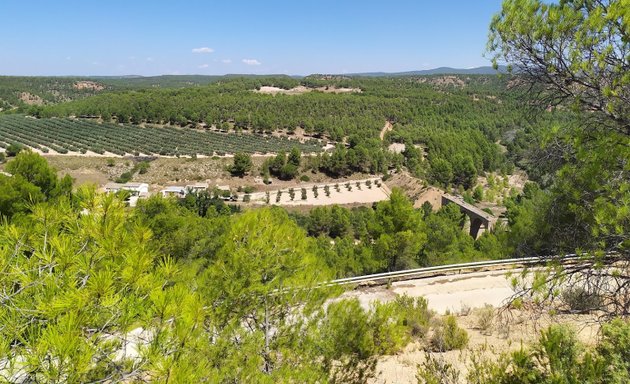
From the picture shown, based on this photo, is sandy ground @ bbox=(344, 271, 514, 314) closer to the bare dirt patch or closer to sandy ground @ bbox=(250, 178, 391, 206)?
sandy ground @ bbox=(250, 178, 391, 206)

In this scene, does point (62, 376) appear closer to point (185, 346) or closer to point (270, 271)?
point (185, 346)

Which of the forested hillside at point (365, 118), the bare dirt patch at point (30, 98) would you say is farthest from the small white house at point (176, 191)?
the bare dirt patch at point (30, 98)

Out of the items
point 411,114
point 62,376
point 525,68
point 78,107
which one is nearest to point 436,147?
point 411,114

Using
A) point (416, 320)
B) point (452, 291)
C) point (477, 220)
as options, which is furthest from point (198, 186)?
point (416, 320)

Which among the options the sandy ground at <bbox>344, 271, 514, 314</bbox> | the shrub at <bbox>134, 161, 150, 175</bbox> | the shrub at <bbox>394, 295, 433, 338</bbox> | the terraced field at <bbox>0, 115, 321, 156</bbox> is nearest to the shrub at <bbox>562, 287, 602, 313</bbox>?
the shrub at <bbox>394, 295, 433, 338</bbox>

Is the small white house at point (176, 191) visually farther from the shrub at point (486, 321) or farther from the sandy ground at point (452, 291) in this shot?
the shrub at point (486, 321)
